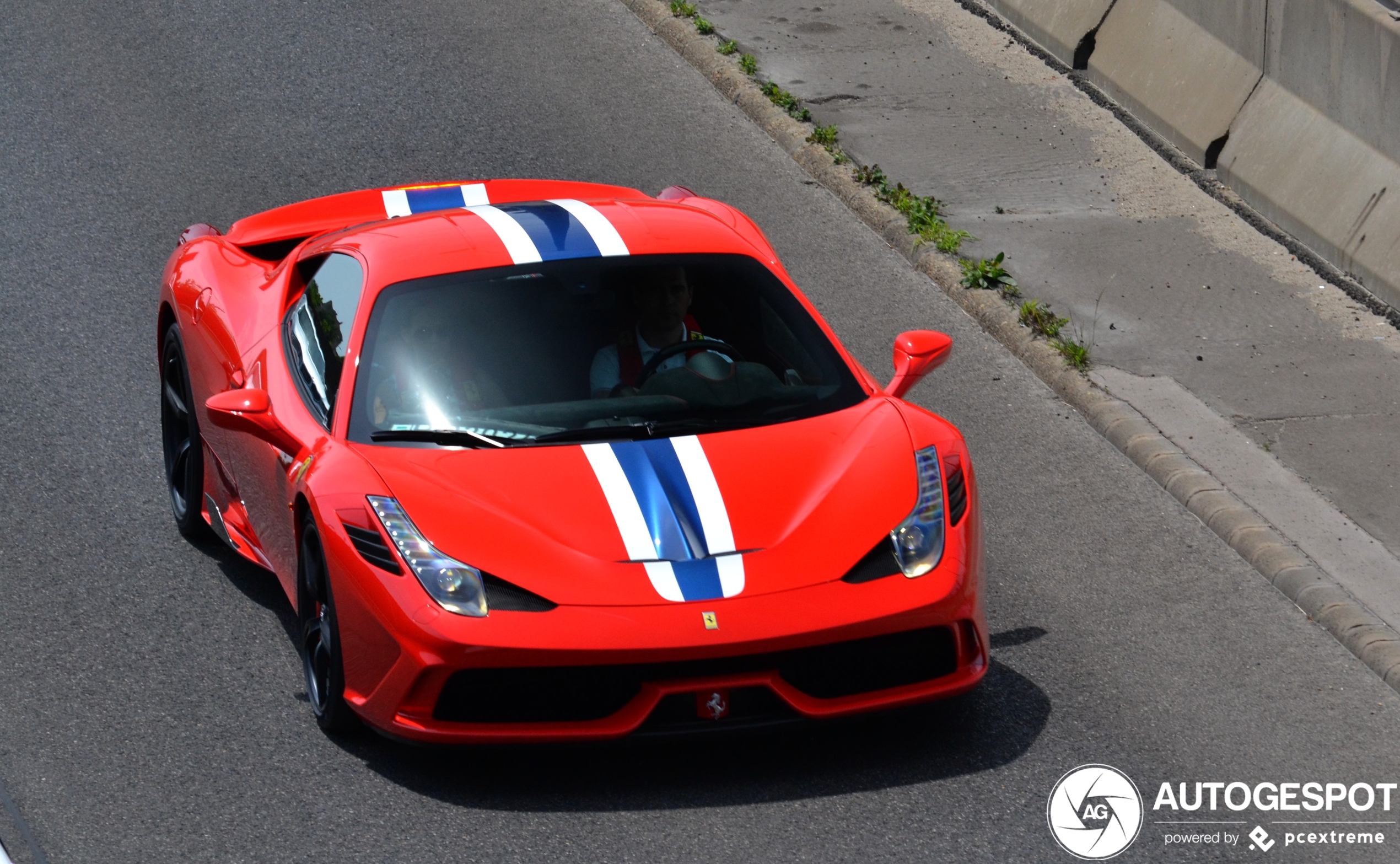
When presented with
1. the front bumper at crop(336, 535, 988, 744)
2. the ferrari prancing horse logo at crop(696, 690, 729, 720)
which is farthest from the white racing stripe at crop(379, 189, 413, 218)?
the ferrari prancing horse logo at crop(696, 690, 729, 720)

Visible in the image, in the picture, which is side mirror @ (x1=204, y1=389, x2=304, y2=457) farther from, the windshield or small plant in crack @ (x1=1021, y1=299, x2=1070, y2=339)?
A: small plant in crack @ (x1=1021, y1=299, x2=1070, y2=339)

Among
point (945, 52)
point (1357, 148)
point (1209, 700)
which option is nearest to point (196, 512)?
point (1209, 700)

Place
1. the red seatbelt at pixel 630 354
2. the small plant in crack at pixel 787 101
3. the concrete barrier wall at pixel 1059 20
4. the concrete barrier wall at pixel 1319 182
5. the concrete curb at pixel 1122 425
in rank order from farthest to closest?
the concrete barrier wall at pixel 1059 20
the small plant in crack at pixel 787 101
the concrete barrier wall at pixel 1319 182
the concrete curb at pixel 1122 425
the red seatbelt at pixel 630 354

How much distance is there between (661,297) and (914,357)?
0.87 meters

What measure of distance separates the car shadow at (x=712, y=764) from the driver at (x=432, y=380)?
100 cm

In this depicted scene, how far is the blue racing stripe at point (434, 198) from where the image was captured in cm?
757

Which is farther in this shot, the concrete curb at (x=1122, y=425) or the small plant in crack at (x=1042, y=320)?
the small plant in crack at (x=1042, y=320)

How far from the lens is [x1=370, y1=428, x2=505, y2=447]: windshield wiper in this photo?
5.60m

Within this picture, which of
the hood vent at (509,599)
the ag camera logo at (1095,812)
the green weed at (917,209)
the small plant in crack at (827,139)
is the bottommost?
→ the small plant in crack at (827,139)

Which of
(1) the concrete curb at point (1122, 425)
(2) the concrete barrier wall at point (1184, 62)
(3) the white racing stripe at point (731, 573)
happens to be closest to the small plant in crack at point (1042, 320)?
(1) the concrete curb at point (1122, 425)

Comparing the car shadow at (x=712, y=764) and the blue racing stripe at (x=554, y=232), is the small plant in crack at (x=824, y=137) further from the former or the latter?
the car shadow at (x=712, y=764)
